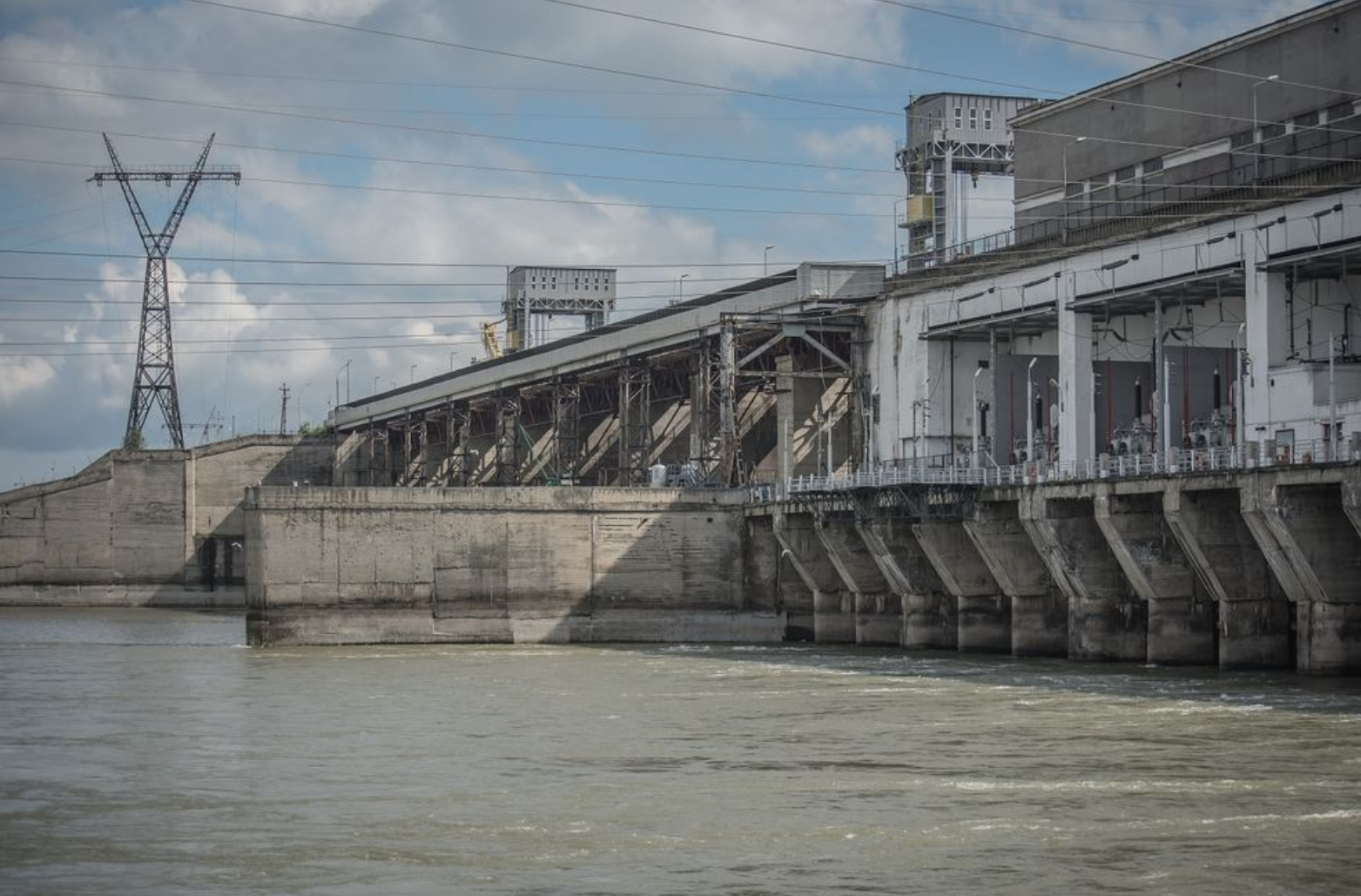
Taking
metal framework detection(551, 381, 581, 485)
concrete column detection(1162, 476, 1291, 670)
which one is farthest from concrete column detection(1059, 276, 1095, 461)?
metal framework detection(551, 381, 581, 485)

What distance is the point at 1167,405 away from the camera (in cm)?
6041

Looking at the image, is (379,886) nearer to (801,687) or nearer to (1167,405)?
(801,687)

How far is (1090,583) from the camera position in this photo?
197 feet

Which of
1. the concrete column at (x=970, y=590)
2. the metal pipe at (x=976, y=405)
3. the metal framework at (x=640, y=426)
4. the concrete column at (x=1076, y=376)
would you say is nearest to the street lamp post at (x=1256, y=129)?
the concrete column at (x=1076, y=376)

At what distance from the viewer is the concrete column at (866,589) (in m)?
72.8

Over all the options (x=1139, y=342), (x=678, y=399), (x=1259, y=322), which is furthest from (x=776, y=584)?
(x=1259, y=322)

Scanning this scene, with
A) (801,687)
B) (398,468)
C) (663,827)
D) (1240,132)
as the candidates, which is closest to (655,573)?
(801,687)

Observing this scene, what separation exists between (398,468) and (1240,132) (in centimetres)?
8608

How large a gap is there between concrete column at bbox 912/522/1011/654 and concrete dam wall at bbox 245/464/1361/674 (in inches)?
2.7

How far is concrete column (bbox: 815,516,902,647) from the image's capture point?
72.8 metres

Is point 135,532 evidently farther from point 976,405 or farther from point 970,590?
point 970,590

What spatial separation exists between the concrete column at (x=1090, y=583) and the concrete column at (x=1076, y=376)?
22.4ft

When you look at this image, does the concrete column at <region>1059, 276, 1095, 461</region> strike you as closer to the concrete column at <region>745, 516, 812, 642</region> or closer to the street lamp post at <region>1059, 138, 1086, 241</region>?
the street lamp post at <region>1059, 138, 1086, 241</region>

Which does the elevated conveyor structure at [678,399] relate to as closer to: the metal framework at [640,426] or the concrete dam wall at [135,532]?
the metal framework at [640,426]
